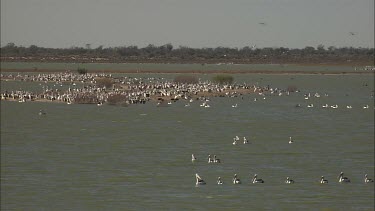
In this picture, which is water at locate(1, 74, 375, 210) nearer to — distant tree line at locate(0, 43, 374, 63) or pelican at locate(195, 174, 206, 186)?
pelican at locate(195, 174, 206, 186)

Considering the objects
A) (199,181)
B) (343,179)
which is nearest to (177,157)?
(199,181)

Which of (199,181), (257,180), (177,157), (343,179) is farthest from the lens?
(177,157)

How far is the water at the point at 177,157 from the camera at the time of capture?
24484 mm

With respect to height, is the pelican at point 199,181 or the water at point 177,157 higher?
the pelican at point 199,181

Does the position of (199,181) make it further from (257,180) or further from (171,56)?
(171,56)

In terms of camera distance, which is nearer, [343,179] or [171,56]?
[343,179]

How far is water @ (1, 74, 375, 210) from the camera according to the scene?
2448cm

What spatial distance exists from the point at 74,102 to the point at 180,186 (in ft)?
103

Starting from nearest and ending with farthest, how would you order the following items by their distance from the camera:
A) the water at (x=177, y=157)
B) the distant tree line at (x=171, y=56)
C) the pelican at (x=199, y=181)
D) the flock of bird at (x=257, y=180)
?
1. the water at (x=177, y=157)
2. the pelican at (x=199, y=181)
3. the flock of bird at (x=257, y=180)
4. the distant tree line at (x=171, y=56)

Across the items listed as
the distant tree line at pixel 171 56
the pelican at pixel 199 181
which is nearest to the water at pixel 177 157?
the pelican at pixel 199 181

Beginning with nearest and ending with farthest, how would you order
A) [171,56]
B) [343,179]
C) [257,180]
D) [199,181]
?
[199,181], [257,180], [343,179], [171,56]

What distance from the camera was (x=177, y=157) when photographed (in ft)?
105

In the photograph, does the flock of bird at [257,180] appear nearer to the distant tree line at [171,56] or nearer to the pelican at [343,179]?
the pelican at [343,179]

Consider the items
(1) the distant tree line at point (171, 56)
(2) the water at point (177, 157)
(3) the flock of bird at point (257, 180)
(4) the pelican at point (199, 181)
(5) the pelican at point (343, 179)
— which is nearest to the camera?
(2) the water at point (177, 157)
